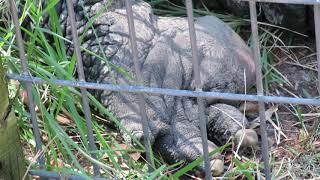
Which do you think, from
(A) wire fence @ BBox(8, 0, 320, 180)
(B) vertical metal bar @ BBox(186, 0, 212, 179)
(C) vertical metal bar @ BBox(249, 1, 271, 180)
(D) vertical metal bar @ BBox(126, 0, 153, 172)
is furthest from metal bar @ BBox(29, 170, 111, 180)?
(C) vertical metal bar @ BBox(249, 1, 271, 180)

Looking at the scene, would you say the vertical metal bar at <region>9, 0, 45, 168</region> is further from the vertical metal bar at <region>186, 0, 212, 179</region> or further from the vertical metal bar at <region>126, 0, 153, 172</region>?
the vertical metal bar at <region>186, 0, 212, 179</region>

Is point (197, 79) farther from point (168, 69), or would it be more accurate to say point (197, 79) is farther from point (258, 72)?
point (168, 69)

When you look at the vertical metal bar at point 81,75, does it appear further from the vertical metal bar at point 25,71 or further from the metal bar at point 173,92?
the vertical metal bar at point 25,71

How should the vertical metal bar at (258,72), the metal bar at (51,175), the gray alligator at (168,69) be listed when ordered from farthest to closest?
the gray alligator at (168,69) < the metal bar at (51,175) < the vertical metal bar at (258,72)

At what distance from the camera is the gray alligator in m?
2.46

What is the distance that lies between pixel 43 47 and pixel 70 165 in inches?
15.4

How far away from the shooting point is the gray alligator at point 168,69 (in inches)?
97.0

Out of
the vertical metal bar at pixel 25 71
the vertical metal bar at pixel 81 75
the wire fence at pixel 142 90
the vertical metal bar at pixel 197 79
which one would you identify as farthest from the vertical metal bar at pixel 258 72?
the vertical metal bar at pixel 25 71

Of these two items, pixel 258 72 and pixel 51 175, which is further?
pixel 51 175

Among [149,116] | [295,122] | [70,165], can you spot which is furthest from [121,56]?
[295,122]

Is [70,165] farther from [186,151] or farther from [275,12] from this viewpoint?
[275,12]

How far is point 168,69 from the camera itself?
259 centimetres

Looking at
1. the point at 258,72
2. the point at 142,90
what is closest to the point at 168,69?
the point at 142,90

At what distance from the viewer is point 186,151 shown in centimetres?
241
